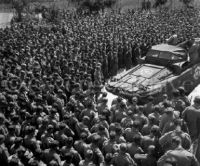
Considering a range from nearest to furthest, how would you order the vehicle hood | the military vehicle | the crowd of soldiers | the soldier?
the soldier → the crowd of soldiers → the military vehicle → the vehicle hood

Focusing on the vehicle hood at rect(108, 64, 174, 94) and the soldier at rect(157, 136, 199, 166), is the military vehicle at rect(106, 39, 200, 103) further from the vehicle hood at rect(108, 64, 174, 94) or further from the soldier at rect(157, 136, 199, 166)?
the soldier at rect(157, 136, 199, 166)

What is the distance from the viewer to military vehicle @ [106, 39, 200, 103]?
11.4 m

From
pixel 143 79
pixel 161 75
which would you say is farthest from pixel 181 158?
pixel 161 75

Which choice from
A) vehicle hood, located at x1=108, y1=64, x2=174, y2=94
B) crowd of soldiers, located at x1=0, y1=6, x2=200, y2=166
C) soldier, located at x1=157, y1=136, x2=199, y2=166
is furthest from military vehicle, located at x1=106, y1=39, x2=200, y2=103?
soldier, located at x1=157, y1=136, x2=199, y2=166

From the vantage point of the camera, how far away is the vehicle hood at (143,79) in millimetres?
11562

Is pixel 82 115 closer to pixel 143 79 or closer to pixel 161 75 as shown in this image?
pixel 143 79

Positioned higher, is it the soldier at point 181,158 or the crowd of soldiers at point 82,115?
the soldier at point 181,158

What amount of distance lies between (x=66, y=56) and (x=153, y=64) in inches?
144

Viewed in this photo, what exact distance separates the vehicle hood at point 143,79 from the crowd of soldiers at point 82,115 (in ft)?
3.06

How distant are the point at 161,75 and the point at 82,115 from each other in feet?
14.9

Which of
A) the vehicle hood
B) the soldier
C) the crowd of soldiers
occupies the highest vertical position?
the soldier

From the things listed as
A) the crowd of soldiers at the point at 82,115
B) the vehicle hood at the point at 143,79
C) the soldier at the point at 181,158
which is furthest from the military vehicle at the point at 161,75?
the soldier at the point at 181,158

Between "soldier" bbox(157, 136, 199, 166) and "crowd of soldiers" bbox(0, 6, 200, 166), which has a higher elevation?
"soldier" bbox(157, 136, 199, 166)

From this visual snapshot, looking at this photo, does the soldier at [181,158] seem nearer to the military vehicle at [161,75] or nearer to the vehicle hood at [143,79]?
the military vehicle at [161,75]
